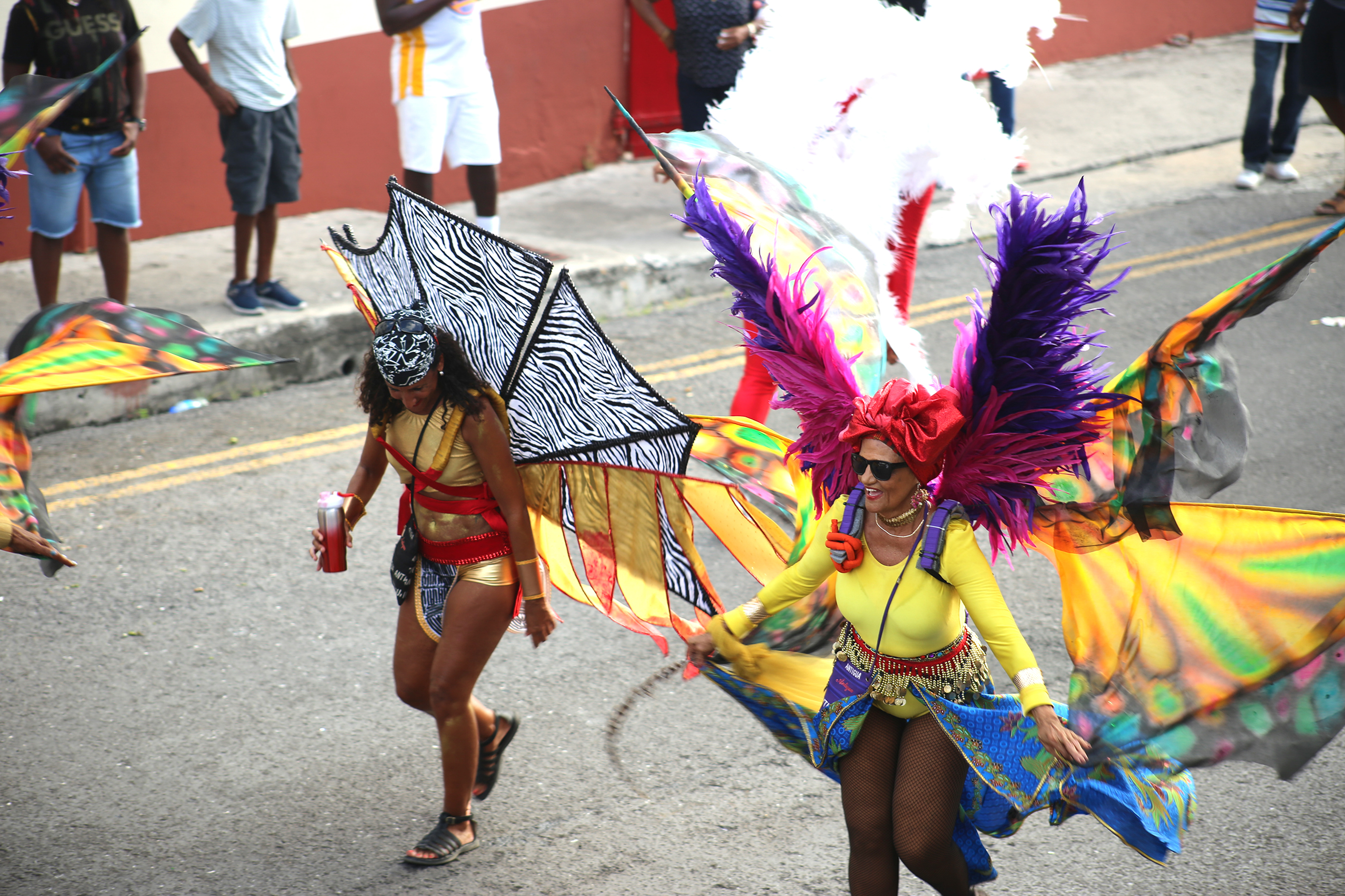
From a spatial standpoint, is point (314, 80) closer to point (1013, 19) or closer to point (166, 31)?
point (166, 31)

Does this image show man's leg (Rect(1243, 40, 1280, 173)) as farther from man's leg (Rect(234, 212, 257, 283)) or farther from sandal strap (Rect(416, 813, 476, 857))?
sandal strap (Rect(416, 813, 476, 857))

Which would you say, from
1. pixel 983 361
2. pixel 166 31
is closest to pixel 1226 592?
pixel 983 361

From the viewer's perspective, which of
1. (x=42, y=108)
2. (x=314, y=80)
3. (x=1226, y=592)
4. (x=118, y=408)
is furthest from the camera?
(x=314, y=80)

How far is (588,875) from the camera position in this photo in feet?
12.6

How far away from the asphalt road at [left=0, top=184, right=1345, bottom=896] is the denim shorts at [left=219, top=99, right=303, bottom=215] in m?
2.14

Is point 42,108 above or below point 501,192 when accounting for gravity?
above

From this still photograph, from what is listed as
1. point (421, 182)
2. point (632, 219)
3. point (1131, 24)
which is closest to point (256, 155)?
point (421, 182)

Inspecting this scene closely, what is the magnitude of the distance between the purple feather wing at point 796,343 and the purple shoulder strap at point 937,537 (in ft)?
0.80

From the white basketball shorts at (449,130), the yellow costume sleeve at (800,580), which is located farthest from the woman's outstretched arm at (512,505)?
the white basketball shorts at (449,130)

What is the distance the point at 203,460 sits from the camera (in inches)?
261

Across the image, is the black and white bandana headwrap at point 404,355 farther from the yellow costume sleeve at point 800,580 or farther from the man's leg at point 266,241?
the man's leg at point 266,241

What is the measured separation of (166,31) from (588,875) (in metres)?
→ 7.20

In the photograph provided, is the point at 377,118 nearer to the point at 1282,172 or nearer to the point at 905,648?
the point at 1282,172

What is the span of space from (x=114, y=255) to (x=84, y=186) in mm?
457
